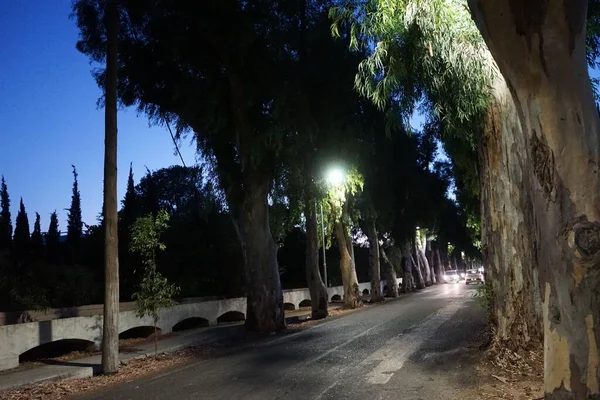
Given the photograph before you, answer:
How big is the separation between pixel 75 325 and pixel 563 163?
13468 millimetres

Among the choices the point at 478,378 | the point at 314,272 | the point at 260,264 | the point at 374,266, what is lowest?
the point at 478,378

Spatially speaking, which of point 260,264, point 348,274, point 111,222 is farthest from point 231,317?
point 111,222

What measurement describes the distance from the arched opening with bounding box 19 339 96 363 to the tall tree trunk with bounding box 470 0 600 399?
13385 millimetres

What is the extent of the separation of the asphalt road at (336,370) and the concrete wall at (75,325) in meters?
3.92

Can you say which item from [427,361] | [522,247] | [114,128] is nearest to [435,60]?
[522,247]

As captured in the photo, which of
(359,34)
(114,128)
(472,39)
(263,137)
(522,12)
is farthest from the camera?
(263,137)

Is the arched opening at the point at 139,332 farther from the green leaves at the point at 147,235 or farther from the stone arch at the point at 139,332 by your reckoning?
the green leaves at the point at 147,235

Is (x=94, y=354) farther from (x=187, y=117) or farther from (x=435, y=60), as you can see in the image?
(x=435, y=60)

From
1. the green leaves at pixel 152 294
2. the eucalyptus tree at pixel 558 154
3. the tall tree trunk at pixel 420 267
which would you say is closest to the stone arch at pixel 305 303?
the green leaves at pixel 152 294

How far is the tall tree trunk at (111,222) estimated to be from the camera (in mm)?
11500

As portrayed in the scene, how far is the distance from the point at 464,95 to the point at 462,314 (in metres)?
13.2

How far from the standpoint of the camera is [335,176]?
21.7 meters

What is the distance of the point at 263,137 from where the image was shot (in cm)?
1744

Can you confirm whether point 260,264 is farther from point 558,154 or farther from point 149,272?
point 558,154
